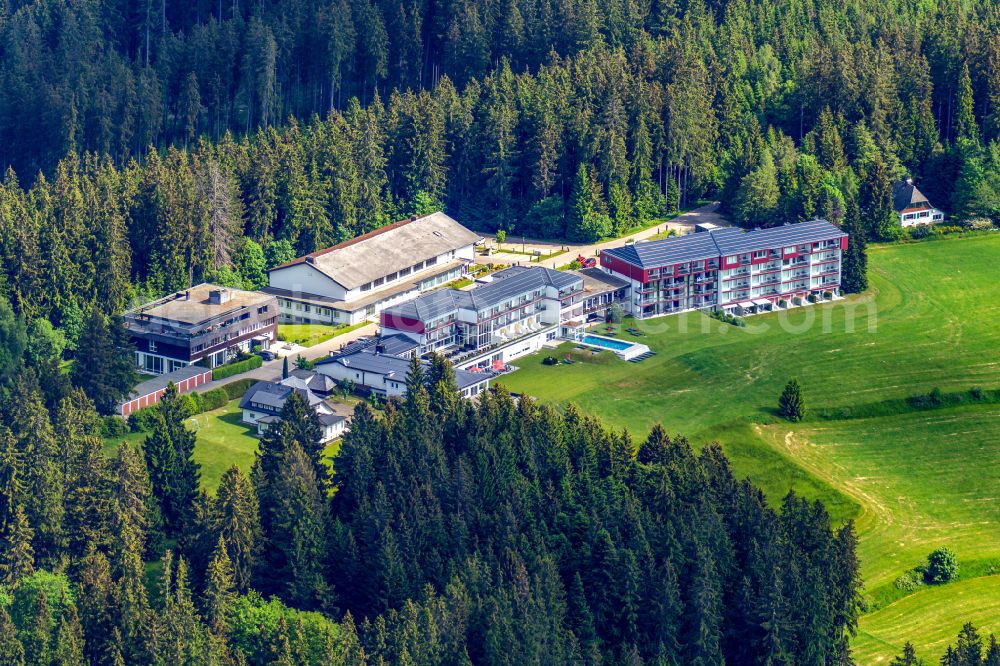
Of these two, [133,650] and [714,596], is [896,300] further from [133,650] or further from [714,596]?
[133,650]

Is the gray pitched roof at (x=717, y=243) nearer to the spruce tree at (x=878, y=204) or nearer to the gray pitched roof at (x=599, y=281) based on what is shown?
the gray pitched roof at (x=599, y=281)

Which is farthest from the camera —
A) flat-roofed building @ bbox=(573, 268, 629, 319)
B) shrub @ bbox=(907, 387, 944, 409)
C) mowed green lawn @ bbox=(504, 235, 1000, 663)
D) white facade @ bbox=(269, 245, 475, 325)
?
white facade @ bbox=(269, 245, 475, 325)

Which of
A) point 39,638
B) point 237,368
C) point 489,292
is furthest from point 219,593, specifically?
point 489,292

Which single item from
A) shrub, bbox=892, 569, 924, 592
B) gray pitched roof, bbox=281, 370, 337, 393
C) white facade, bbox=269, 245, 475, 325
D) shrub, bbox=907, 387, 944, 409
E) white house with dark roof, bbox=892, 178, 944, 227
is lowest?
shrub, bbox=892, 569, 924, 592

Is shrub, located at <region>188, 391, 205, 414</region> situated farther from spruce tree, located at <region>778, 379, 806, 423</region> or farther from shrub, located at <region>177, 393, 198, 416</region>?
spruce tree, located at <region>778, 379, 806, 423</region>

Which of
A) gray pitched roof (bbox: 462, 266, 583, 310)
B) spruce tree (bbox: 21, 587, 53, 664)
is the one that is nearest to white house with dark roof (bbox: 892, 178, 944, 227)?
gray pitched roof (bbox: 462, 266, 583, 310)

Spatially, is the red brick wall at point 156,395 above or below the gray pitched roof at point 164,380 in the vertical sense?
below

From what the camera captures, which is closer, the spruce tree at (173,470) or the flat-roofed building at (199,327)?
the spruce tree at (173,470)

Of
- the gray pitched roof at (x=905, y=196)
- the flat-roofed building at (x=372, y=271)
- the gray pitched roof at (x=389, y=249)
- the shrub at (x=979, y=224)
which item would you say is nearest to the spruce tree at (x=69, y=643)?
the flat-roofed building at (x=372, y=271)
